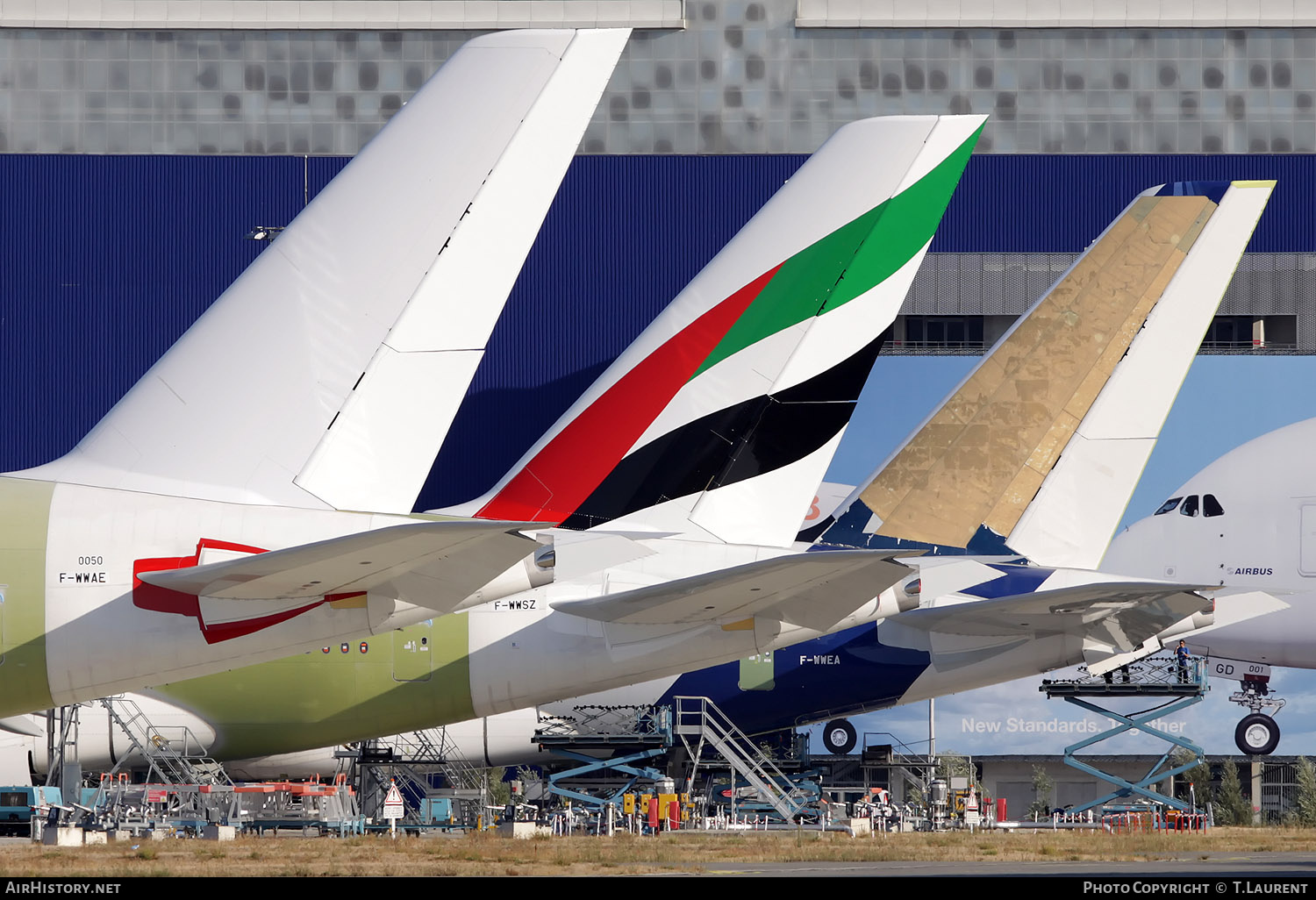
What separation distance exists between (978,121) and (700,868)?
9.18m

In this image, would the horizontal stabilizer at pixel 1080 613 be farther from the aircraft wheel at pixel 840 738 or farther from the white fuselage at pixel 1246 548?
the aircraft wheel at pixel 840 738

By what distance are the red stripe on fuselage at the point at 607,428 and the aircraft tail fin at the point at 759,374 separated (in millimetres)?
14

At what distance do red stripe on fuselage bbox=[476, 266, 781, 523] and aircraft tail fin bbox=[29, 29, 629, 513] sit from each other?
4450 mm

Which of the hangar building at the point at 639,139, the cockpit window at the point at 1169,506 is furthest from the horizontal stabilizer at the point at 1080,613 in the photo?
the hangar building at the point at 639,139

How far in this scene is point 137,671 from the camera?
11961 millimetres

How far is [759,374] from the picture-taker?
17.5 meters

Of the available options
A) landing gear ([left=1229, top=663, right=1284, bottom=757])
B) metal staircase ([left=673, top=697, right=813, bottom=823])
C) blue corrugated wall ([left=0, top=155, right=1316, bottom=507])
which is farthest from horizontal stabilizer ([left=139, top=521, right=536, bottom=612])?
landing gear ([left=1229, top=663, right=1284, bottom=757])

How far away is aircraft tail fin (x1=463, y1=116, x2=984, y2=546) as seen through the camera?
1731 centimetres

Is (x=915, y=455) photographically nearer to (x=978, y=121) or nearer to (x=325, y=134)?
(x=978, y=121)

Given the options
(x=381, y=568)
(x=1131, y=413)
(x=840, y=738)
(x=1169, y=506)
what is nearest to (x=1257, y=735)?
(x=1169, y=506)

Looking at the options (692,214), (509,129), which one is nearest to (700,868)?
(509,129)

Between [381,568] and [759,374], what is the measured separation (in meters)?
7.32

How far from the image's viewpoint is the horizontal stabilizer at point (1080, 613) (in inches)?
721

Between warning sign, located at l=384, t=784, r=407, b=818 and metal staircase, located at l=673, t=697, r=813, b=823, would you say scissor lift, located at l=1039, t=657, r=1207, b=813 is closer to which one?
metal staircase, located at l=673, t=697, r=813, b=823
